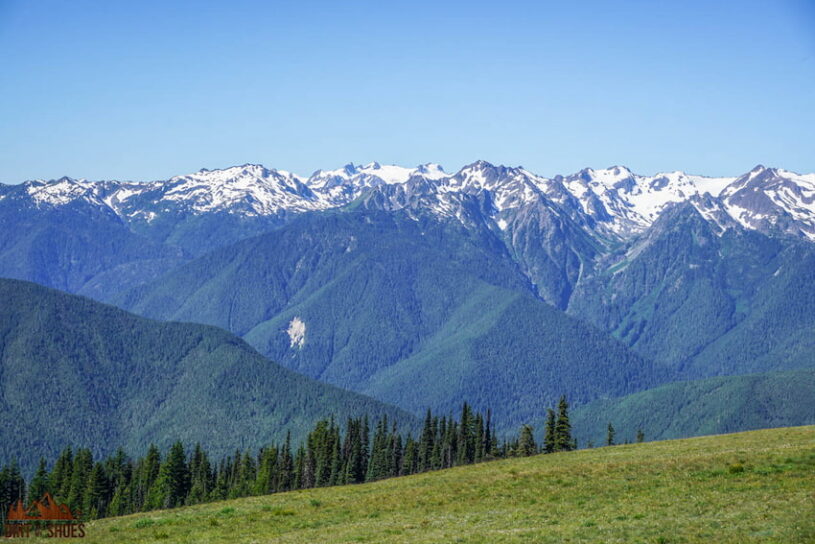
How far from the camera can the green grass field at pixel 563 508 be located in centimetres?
4656

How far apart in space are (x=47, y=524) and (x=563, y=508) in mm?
34965

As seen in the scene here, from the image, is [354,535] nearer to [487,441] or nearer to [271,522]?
[271,522]

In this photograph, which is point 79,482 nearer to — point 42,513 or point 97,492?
point 97,492

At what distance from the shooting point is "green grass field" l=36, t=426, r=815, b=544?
46.6m

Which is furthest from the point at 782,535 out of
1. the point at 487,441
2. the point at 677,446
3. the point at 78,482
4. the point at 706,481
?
the point at 78,482

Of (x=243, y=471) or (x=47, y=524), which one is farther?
(x=243, y=471)

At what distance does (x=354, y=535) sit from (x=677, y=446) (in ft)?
145

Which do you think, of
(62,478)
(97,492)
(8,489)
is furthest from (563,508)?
(62,478)

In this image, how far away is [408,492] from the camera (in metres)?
69.9

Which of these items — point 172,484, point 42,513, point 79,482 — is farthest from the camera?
point 172,484

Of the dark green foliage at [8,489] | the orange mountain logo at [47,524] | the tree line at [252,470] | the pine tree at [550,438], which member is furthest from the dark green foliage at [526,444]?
the orange mountain logo at [47,524]

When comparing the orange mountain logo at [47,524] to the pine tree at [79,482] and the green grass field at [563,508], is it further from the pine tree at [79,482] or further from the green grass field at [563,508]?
the pine tree at [79,482]

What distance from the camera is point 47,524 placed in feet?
206

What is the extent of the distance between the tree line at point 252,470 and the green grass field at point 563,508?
6899cm
